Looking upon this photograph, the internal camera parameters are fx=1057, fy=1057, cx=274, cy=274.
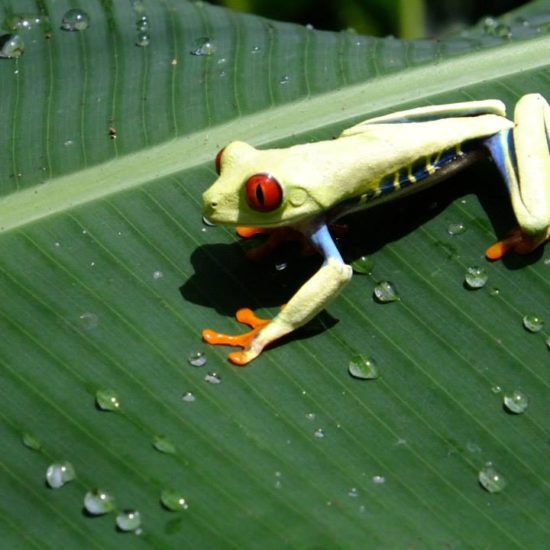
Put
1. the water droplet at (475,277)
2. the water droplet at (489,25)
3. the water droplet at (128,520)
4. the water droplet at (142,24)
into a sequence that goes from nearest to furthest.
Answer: the water droplet at (128,520) < the water droplet at (475,277) < the water droplet at (142,24) < the water droplet at (489,25)

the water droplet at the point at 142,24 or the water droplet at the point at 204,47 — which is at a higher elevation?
the water droplet at the point at 142,24

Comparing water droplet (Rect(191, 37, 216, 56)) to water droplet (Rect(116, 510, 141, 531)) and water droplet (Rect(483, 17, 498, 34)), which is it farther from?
water droplet (Rect(116, 510, 141, 531))

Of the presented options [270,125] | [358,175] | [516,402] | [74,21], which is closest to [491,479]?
[516,402]

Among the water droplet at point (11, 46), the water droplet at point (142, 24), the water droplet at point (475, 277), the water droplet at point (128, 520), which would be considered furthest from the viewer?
the water droplet at point (142, 24)

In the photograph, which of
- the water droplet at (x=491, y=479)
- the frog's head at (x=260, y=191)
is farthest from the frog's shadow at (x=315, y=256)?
the water droplet at (x=491, y=479)

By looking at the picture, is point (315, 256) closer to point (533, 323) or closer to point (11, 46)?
point (533, 323)

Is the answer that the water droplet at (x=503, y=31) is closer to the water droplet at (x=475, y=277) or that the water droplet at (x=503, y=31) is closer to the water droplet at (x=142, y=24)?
the water droplet at (x=475, y=277)
